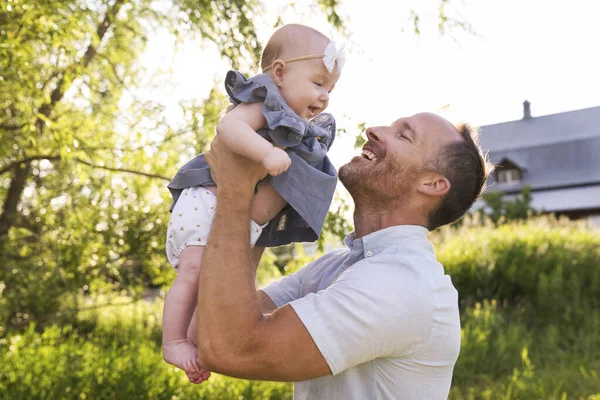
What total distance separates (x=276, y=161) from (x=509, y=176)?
35628mm

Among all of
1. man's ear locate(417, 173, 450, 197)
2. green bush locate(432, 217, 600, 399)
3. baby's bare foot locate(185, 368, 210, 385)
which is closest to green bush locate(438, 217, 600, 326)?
green bush locate(432, 217, 600, 399)

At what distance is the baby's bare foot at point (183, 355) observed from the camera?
6.46 ft

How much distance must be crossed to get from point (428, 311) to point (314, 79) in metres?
0.73

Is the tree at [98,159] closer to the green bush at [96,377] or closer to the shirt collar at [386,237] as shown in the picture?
the green bush at [96,377]

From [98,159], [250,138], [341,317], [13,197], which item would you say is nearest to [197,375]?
[341,317]

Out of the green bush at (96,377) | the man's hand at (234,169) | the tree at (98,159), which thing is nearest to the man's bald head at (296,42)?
the man's hand at (234,169)

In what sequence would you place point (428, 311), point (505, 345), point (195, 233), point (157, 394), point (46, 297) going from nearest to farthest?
point (428, 311) → point (195, 233) → point (157, 394) → point (46, 297) → point (505, 345)

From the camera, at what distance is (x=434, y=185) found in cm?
236

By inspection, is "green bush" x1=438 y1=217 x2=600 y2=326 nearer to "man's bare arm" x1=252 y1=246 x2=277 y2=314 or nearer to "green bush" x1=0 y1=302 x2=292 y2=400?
"green bush" x1=0 y1=302 x2=292 y2=400

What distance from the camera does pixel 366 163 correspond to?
2342mm

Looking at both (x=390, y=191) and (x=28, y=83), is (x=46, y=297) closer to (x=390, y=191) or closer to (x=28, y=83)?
(x=28, y=83)

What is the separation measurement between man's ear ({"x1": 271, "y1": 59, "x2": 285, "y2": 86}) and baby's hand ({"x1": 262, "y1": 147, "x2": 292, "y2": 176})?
31cm

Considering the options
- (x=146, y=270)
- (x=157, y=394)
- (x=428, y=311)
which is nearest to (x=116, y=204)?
(x=146, y=270)

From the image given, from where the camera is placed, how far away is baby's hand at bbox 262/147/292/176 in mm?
1879
